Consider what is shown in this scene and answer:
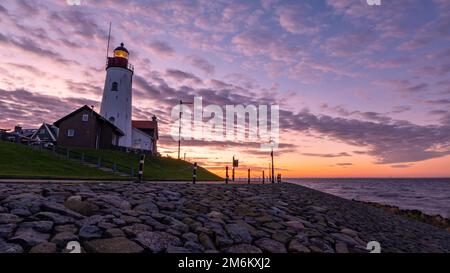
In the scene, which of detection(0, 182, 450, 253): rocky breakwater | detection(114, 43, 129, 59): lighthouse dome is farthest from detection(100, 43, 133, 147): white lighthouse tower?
detection(0, 182, 450, 253): rocky breakwater

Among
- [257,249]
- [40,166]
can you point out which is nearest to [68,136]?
[40,166]

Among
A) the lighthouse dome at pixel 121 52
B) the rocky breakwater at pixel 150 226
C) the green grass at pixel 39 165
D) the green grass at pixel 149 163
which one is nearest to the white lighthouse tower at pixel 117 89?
the lighthouse dome at pixel 121 52

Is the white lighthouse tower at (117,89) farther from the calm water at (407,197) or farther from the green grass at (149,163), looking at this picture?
the calm water at (407,197)

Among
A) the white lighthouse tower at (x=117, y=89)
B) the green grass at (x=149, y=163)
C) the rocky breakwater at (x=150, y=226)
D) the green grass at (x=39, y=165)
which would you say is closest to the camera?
the rocky breakwater at (x=150, y=226)

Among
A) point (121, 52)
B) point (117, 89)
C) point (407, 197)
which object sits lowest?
point (407, 197)

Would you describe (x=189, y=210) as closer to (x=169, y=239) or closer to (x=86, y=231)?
(x=169, y=239)

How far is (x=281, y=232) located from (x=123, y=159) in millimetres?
36935

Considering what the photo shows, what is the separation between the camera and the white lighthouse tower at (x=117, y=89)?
47156 mm

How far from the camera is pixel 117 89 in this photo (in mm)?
47125

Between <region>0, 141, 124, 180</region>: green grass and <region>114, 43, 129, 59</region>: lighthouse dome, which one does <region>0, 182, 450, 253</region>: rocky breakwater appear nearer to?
<region>0, 141, 124, 180</region>: green grass

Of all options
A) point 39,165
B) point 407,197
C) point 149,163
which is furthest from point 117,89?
point 407,197

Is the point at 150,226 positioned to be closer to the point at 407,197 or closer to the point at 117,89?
the point at 117,89

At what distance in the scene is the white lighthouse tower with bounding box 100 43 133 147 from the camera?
4716 centimetres

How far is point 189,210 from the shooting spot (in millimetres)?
7453
